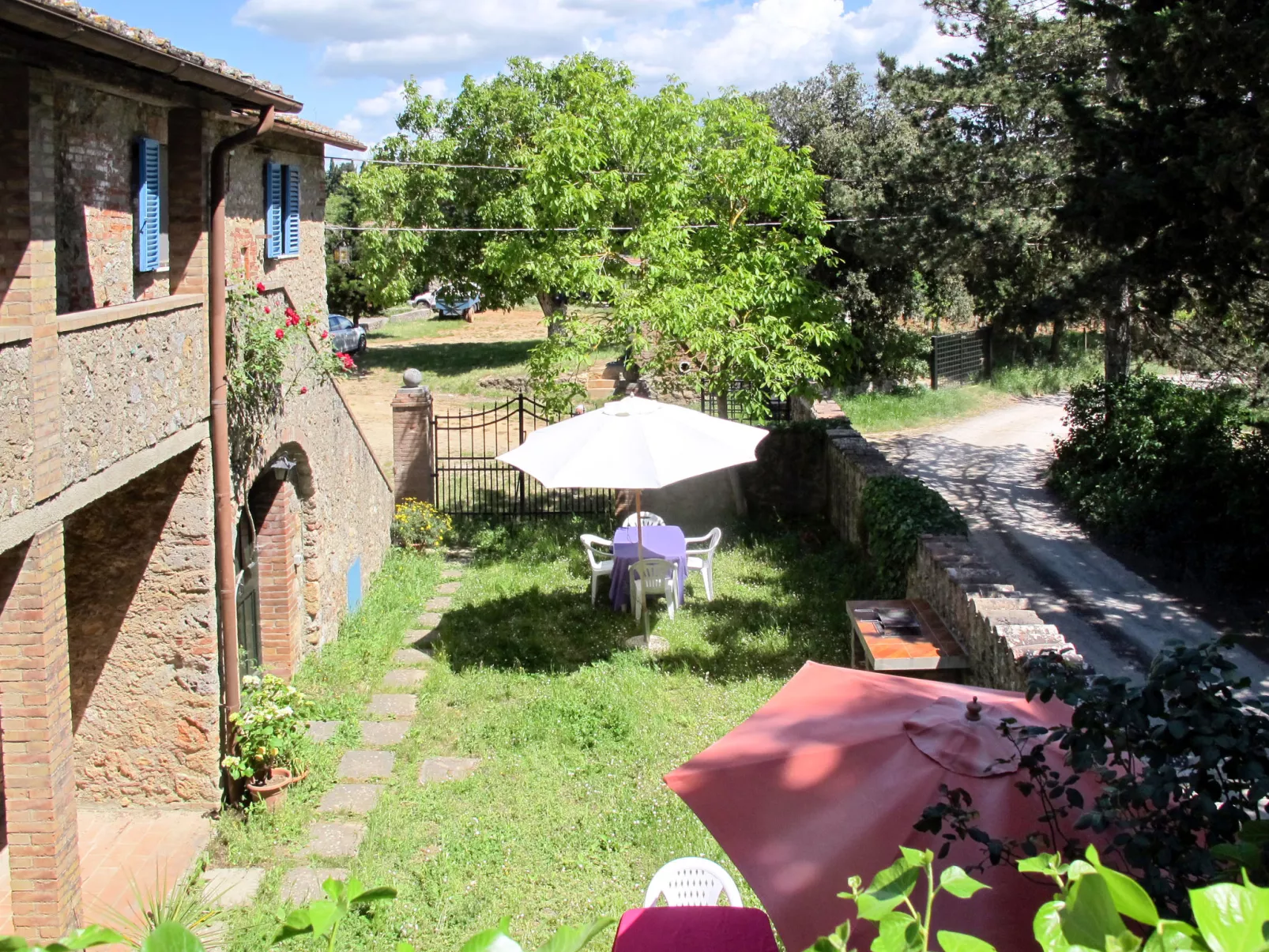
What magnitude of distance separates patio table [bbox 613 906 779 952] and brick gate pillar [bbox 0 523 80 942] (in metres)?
3.16

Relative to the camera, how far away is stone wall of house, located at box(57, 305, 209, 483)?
19.2ft

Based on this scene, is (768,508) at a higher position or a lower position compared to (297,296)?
lower

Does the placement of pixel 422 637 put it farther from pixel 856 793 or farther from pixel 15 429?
pixel 856 793

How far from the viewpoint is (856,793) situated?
14.7 ft

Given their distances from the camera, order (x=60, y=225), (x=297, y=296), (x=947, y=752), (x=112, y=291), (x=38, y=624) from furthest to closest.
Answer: (x=297, y=296), (x=112, y=291), (x=60, y=225), (x=38, y=624), (x=947, y=752)

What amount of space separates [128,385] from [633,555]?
6319mm

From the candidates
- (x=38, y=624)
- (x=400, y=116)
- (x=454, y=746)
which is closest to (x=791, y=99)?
(x=400, y=116)

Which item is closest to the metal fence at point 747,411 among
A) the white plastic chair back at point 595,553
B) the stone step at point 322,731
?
the white plastic chair back at point 595,553

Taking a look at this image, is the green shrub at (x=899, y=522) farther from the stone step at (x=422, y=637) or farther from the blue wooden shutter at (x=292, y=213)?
the blue wooden shutter at (x=292, y=213)

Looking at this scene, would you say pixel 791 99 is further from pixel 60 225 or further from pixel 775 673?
pixel 60 225

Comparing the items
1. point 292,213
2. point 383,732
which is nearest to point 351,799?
point 383,732

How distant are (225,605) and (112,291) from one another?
2.26 m

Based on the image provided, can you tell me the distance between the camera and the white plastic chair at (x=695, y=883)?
18.6ft

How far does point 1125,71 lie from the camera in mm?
12000
